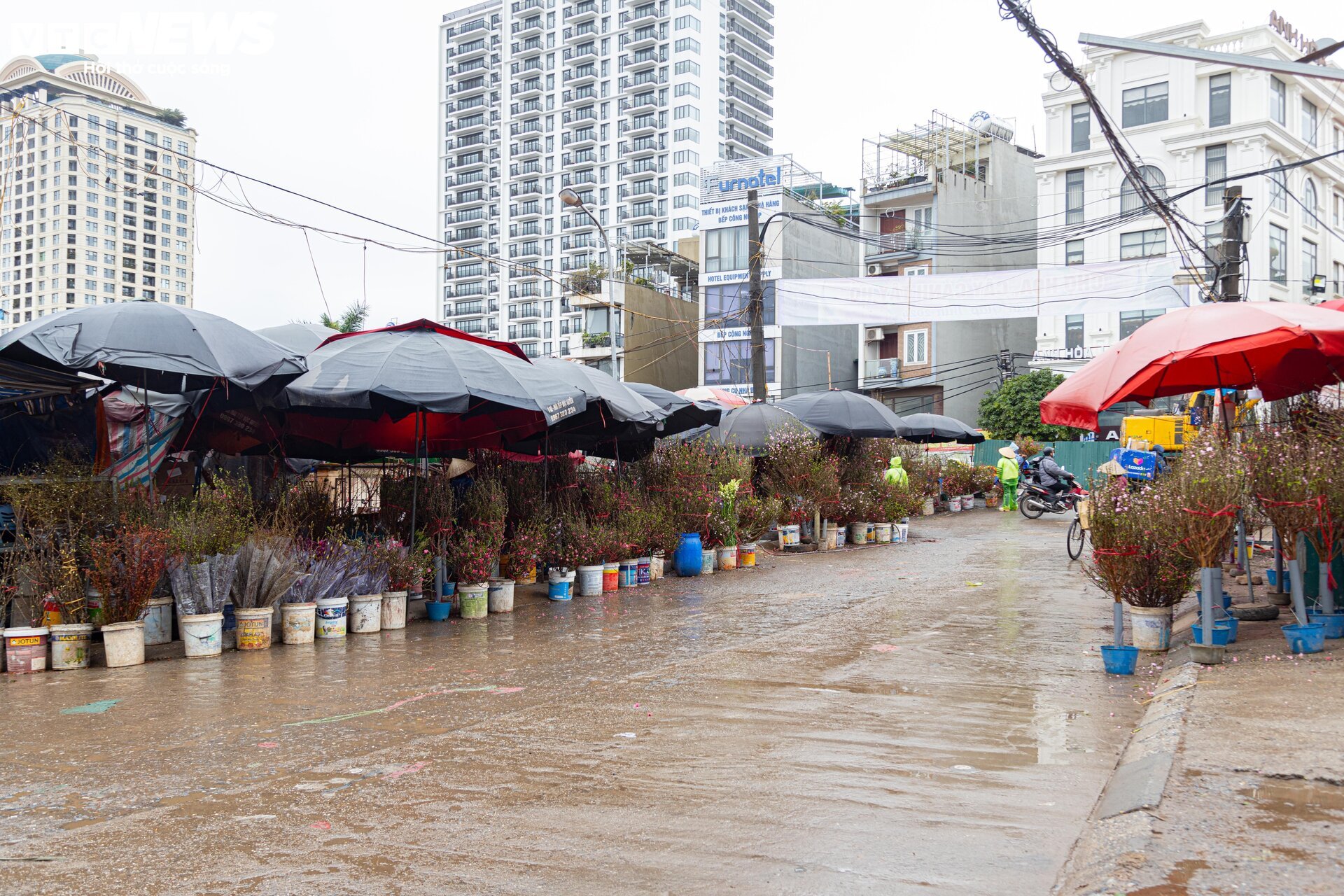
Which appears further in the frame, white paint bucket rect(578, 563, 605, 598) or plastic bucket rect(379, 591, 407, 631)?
white paint bucket rect(578, 563, 605, 598)

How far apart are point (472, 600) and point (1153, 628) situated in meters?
6.66

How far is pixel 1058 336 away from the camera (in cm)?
4516

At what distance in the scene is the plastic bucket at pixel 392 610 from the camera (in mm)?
10336

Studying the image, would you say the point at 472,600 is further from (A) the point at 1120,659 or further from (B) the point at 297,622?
(A) the point at 1120,659

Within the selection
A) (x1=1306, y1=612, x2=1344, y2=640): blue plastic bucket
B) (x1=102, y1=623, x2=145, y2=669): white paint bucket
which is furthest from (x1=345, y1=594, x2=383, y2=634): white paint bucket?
(x1=1306, y1=612, x2=1344, y2=640): blue plastic bucket

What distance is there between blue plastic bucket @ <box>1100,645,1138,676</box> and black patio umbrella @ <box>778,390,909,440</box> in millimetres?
13709

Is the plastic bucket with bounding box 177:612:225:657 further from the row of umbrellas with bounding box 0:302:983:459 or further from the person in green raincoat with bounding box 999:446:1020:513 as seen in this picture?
the person in green raincoat with bounding box 999:446:1020:513

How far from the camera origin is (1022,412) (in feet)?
141

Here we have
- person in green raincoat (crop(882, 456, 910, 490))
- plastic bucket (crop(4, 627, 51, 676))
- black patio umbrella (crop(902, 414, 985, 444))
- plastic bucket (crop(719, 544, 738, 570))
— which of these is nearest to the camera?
plastic bucket (crop(4, 627, 51, 676))

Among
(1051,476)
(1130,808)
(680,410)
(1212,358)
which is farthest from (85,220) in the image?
(1130,808)

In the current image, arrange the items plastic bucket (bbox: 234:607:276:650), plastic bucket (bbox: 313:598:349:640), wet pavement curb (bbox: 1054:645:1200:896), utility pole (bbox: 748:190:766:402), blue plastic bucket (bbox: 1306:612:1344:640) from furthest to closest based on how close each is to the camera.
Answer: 1. utility pole (bbox: 748:190:766:402)
2. plastic bucket (bbox: 313:598:349:640)
3. plastic bucket (bbox: 234:607:276:650)
4. blue plastic bucket (bbox: 1306:612:1344:640)
5. wet pavement curb (bbox: 1054:645:1200:896)

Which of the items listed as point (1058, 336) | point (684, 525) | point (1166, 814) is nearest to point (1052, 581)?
point (684, 525)

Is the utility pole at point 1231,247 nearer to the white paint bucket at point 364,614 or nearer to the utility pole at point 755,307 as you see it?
the utility pole at point 755,307

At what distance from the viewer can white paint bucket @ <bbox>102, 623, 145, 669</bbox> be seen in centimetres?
820
